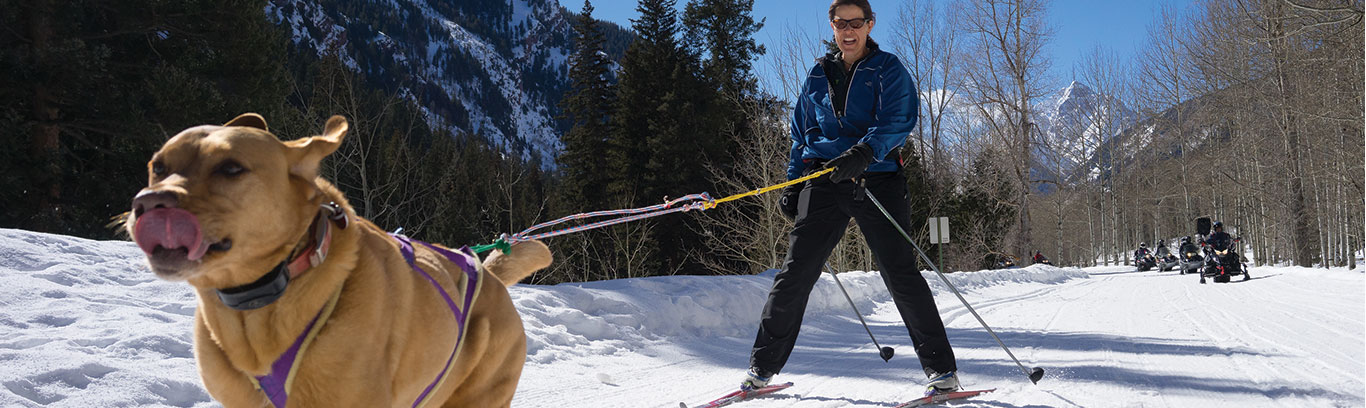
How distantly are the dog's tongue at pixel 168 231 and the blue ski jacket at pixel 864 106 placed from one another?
283 cm

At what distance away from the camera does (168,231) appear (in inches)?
49.5

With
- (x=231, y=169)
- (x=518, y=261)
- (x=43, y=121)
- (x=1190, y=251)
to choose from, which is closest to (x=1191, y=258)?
(x=1190, y=251)

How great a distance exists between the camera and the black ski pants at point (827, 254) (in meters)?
3.64

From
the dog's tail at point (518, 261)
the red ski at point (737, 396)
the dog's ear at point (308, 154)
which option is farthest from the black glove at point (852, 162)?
the dog's ear at point (308, 154)

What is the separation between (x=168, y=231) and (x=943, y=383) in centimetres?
321

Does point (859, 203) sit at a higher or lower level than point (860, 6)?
lower

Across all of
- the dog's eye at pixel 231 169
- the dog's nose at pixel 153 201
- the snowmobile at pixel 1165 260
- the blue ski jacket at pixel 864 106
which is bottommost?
the snowmobile at pixel 1165 260

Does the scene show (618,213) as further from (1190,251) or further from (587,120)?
(587,120)

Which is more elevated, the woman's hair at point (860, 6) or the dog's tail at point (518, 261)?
the woman's hair at point (860, 6)

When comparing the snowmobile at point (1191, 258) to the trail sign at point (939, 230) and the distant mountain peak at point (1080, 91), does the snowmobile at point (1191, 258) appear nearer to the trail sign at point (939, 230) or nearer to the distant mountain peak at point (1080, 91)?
the trail sign at point (939, 230)

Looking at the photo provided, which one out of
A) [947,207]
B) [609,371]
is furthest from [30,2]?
[947,207]

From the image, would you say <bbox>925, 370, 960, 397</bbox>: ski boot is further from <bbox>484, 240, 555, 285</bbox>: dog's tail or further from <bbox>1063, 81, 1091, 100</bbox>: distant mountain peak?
<bbox>1063, 81, 1091, 100</bbox>: distant mountain peak

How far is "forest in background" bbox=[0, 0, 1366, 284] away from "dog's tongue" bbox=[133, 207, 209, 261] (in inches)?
588

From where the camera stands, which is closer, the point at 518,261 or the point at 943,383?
the point at 518,261
